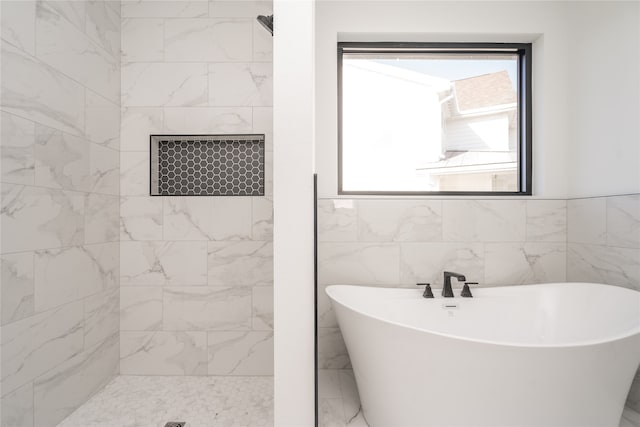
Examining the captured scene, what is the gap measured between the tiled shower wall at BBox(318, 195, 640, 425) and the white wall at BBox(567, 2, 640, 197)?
0.31 m

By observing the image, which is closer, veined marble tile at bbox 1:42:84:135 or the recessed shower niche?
veined marble tile at bbox 1:42:84:135

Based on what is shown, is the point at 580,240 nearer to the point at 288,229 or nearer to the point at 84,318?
the point at 288,229

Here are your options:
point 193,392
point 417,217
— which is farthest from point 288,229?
point 193,392

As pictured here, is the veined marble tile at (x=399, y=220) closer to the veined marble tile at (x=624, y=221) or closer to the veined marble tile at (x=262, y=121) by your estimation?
the veined marble tile at (x=262, y=121)

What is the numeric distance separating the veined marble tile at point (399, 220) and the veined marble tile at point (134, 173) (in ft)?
4.76

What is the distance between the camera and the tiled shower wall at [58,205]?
1.50m

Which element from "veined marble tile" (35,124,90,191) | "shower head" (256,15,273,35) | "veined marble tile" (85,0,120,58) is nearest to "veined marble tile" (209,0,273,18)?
"veined marble tile" (85,0,120,58)

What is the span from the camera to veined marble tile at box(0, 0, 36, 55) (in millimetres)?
1469

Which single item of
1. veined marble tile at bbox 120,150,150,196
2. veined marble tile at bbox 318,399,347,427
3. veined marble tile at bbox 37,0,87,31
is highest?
veined marble tile at bbox 37,0,87,31

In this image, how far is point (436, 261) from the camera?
2305 mm

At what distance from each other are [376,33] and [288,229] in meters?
1.77

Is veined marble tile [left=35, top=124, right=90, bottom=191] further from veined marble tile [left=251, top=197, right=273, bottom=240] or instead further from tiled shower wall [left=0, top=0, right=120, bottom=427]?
veined marble tile [left=251, top=197, right=273, bottom=240]

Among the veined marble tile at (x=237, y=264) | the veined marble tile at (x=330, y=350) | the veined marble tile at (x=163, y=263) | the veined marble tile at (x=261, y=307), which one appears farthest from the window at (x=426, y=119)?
the veined marble tile at (x=163, y=263)

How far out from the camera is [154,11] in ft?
7.48
